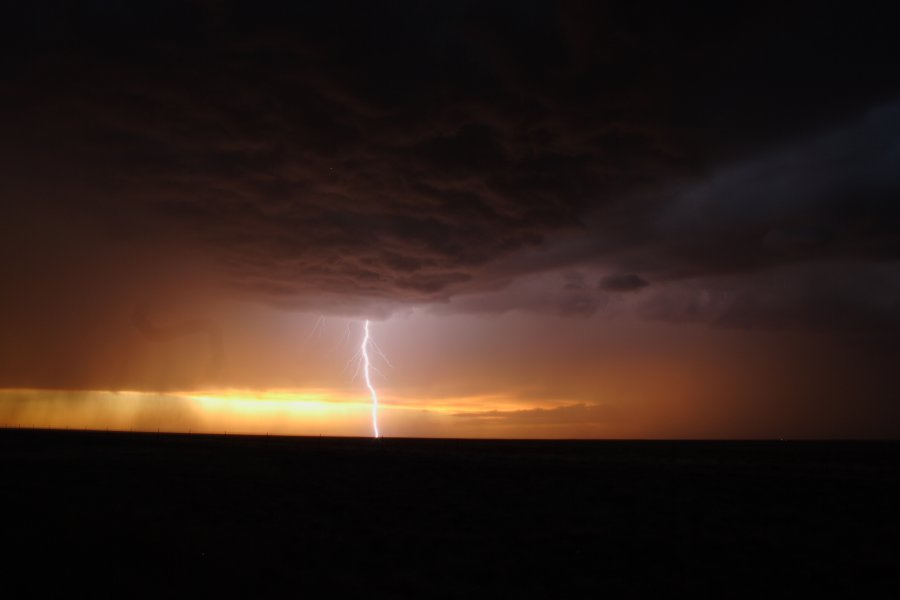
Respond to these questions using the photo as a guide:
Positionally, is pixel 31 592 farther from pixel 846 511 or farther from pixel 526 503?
pixel 846 511

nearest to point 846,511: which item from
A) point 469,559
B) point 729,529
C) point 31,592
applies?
point 729,529

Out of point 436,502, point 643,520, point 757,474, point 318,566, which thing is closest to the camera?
point 318,566

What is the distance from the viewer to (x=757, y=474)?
153ft

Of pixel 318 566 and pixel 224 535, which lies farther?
pixel 224 535

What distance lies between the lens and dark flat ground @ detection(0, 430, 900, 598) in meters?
13.0

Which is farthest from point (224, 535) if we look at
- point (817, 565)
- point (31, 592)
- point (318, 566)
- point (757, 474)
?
point (757, 474)

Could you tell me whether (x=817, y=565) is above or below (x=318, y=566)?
below

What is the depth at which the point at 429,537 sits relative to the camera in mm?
18453

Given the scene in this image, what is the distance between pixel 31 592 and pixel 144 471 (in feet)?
93.8

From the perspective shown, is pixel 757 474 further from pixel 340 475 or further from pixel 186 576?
pixel 186 576

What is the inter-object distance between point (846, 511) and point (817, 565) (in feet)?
44.2

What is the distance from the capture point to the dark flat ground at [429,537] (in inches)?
512

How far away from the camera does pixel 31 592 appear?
10547mm

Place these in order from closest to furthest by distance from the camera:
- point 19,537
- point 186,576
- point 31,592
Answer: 1. point 31,592
2. point 186,576
3. point 19,537
